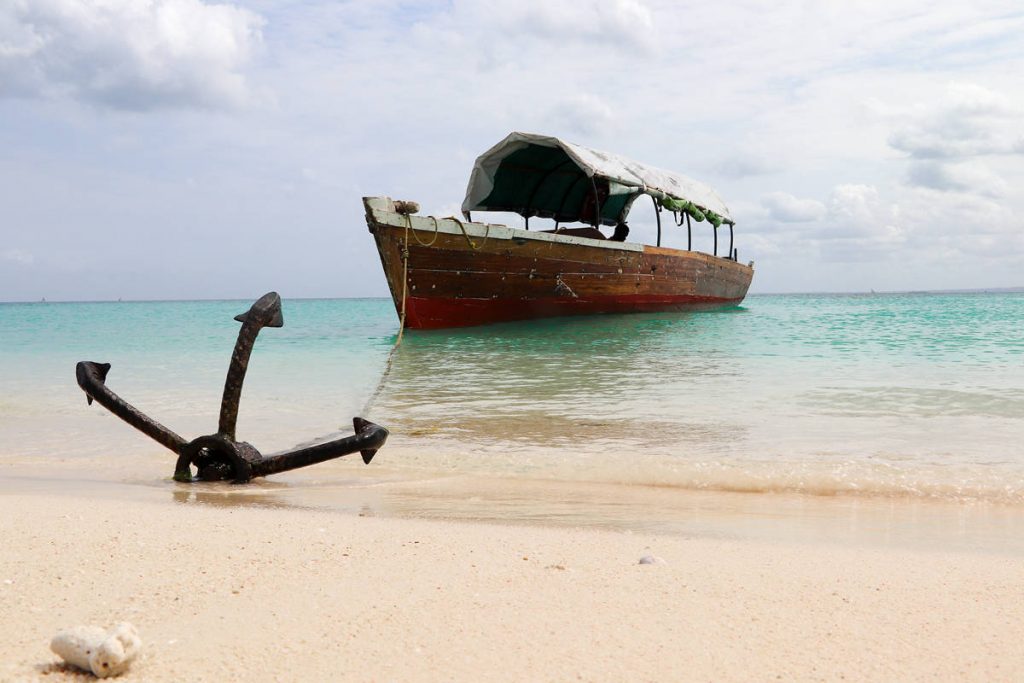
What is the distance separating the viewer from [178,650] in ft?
5.86

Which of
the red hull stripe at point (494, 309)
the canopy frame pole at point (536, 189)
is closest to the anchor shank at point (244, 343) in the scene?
the red hull stripe at point (494, 309)

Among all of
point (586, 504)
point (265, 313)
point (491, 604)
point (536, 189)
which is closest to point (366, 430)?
point (265, 313)

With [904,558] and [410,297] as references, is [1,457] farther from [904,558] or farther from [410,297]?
[410,297]

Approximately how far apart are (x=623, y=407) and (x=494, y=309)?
927 cm

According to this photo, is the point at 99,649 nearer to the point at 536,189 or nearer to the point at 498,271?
the point at 498,271

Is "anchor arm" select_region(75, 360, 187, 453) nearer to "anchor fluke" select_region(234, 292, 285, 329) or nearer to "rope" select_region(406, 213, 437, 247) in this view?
"anchor fluke" select_region(234, 292, 285, 329)

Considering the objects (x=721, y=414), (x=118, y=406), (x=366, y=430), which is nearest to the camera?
(x=366, y=430)

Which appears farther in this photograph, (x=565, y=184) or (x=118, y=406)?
(x=565, y=184)

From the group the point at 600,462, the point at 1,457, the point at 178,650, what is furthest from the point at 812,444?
the point at 1,457

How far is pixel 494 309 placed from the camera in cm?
1645

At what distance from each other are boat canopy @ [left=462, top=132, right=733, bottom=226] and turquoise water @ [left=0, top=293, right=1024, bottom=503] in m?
3.99

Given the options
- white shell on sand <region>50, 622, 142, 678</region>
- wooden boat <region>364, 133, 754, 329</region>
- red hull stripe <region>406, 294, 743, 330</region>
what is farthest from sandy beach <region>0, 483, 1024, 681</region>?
red hull stripe <region>406, 294, 743, 330</region>

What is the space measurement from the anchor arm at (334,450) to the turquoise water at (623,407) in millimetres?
1148

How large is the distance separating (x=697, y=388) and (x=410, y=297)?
7.97m
